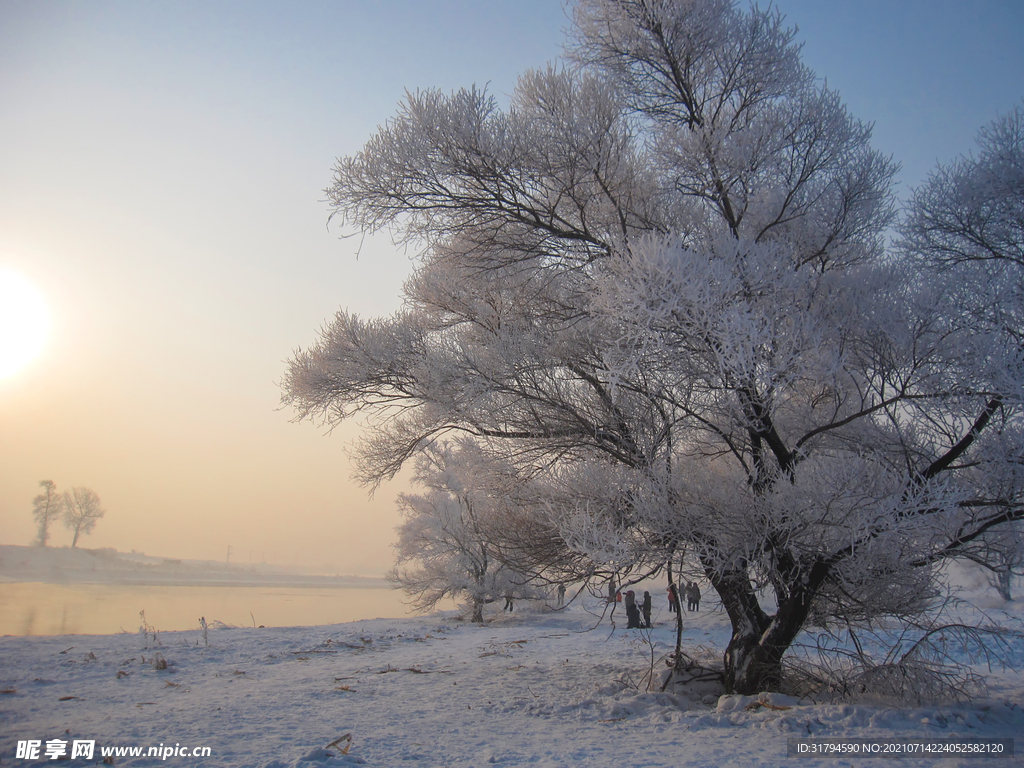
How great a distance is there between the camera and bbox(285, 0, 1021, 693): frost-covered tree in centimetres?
422

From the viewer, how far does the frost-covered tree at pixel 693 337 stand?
422cm

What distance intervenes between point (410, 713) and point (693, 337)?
3974mm

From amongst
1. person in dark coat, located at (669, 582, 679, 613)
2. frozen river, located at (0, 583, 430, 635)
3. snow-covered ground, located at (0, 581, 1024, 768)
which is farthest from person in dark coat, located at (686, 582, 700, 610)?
frozen river, located at (0, 583, 430, 635)

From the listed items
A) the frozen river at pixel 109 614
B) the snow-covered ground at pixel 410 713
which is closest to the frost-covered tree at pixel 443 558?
the frozen river at pixel 109 614

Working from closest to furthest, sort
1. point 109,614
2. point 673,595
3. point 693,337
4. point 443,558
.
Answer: point 693,337, point 673,595, point 109,614, point 443,558

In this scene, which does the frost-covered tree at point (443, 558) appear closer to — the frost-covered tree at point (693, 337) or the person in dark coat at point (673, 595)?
the person in dark coat at point (673, 595)

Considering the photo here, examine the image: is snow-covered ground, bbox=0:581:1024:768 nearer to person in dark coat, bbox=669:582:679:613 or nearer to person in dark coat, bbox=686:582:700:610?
person in dark coat, bbox=669:582:679:613

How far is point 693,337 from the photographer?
4055 millimetres

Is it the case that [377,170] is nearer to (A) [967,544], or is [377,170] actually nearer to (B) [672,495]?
(B) [672,495]

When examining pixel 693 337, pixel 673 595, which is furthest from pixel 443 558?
pixel 693 337

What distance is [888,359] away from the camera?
4.72 m

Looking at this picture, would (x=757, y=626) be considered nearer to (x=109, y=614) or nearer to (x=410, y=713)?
(x=410, y=713)

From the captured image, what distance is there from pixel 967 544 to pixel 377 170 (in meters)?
6.49

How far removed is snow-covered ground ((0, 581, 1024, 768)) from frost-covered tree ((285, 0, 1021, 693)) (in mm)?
1090
